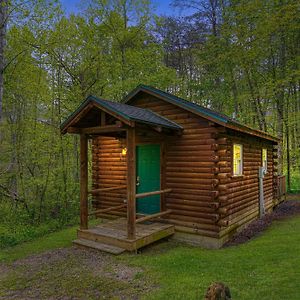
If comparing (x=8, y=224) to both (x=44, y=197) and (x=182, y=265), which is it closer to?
(x=44, y=197)

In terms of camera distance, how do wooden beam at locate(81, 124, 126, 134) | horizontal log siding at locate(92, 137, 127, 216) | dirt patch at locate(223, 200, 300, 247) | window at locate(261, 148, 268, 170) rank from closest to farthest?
wooden beam at locate(81, 124, 126, 134)
dirt patch at locate(223, 200, 300, 247)
horizontal log siding at locate(92, 137, 127, 216)
window at locate(261, 148, 268, 170)

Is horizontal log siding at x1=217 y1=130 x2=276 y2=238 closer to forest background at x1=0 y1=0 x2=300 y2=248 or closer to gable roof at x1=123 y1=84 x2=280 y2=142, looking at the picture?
gable roof at x1=123 y1=84 x2=280 y2=142

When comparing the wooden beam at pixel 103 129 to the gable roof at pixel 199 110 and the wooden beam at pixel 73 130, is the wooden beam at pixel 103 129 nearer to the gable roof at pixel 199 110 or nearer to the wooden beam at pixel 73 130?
the wooden beam at pixel 73 130

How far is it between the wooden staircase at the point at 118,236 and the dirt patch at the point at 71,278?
11.5 inches

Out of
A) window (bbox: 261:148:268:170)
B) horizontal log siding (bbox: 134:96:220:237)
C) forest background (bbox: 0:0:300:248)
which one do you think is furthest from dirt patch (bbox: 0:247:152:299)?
window (bbox: 261:148:268:170)

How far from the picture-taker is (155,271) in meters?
5.27

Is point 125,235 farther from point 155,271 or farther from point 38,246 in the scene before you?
point 38,246

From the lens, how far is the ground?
4.39 meters

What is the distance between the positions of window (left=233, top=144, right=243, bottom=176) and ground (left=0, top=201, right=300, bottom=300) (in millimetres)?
Answer: 2051

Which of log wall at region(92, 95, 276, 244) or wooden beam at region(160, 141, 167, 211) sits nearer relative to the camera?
log wall at region(92, 95, 276, 244)

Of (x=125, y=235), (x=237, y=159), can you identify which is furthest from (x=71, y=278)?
(x=237, y=159)

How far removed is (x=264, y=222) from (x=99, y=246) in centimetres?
587

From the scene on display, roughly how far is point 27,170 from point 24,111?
2.50 metres

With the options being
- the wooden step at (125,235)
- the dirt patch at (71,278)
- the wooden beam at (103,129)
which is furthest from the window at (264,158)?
the dirt patch at (71,278)
